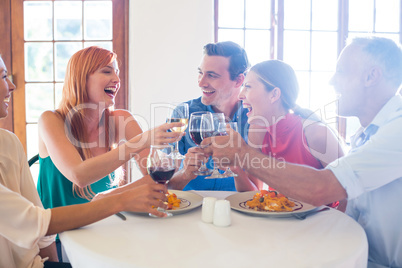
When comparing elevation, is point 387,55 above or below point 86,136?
above

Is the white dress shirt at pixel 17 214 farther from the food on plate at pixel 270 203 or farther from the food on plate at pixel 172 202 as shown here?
the food on plate at pixel 270 203

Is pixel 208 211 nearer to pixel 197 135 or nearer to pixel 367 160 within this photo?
pixel 197 135

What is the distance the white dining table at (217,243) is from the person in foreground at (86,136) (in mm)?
525

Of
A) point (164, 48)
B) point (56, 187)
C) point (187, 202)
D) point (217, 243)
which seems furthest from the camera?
point (164, 48)

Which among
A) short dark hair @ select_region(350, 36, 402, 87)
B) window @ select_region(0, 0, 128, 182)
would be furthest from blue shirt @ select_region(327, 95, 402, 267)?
window @ select_region(0, 0, 128, 182)

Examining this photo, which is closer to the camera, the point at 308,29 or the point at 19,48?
the point at 19,48

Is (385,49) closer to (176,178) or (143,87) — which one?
(176,178)

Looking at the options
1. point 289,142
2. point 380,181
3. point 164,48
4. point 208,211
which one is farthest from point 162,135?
point 164,48

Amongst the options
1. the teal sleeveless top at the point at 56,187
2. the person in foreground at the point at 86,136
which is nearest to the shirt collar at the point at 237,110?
the person in foreground at the point at 86,136

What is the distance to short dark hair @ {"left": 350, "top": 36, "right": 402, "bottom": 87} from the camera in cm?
125

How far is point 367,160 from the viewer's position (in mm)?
1060

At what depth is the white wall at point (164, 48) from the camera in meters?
3.43

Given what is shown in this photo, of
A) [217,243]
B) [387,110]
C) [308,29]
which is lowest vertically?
[217,243]

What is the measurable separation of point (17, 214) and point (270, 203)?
804 mm
